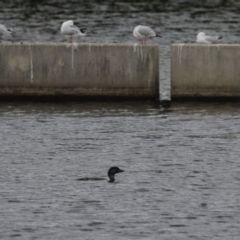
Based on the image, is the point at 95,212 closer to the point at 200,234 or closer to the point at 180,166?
the point at 200,234

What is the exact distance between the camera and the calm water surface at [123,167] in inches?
870

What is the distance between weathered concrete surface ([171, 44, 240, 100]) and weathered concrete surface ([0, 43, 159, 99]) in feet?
2.72

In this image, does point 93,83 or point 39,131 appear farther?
point 93,83

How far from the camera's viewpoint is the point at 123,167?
89.4ft

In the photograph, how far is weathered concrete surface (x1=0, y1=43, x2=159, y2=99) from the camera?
119 feet

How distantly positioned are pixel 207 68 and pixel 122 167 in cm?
981

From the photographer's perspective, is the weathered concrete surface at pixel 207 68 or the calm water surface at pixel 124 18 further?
the calm water surface at pixel 124 18

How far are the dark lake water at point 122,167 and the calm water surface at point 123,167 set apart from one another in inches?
0.9

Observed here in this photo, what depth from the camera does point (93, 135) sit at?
3162 cm

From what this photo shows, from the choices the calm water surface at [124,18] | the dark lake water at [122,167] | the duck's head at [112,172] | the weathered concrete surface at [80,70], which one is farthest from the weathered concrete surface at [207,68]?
the duck's head at [112,172]

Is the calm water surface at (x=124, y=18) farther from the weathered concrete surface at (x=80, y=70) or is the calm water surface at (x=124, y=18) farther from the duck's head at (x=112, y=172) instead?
the duck's head at (x=112, y=172)

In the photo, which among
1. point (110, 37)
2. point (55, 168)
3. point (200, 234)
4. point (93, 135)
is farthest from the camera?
point (110, 37)

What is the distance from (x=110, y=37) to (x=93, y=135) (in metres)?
27.7

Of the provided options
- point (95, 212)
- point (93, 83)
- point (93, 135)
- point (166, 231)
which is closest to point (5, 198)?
point (95, 212)
